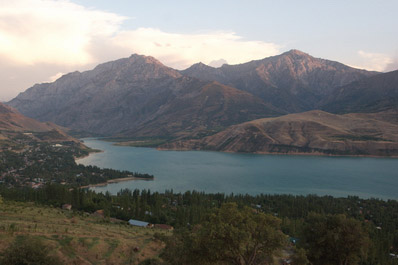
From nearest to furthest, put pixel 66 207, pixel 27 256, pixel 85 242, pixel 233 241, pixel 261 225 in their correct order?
1. pixel 27 256
2. pixel 233 241
3. pixel 261 225
4. pixel 85 242
5. pixel 66 207

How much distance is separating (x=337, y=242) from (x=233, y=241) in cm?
2310

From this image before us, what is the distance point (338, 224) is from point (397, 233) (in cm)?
4746

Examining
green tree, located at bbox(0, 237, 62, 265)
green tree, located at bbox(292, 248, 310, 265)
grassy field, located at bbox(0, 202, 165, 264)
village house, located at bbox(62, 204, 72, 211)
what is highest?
green tree, located at bbox(0, 237, 62, 265)

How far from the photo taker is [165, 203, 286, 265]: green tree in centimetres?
3128

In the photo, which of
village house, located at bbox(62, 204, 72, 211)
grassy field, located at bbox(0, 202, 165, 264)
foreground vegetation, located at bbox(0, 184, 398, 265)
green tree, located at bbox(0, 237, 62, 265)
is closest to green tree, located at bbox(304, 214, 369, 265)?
foreground vegetation, located at bbox(0, 184, 398, 265)

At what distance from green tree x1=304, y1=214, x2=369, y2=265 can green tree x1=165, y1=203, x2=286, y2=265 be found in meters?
16.4

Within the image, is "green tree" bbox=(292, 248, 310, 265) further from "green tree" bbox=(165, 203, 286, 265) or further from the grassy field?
the grassy field

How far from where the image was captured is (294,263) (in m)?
35.3

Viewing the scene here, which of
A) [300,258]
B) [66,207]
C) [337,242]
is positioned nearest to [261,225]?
[300,258]

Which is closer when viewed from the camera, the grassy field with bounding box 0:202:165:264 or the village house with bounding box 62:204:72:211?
the grassy field with bounding box 0:202:165:264

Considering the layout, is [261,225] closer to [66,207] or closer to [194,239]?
[194,239]

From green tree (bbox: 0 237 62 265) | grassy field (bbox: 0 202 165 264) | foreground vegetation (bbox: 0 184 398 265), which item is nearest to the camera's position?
green tree (bbox: 0 237 62 265)

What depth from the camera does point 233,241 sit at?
1214 inches

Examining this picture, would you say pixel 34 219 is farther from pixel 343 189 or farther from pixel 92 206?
pixel 343 189
